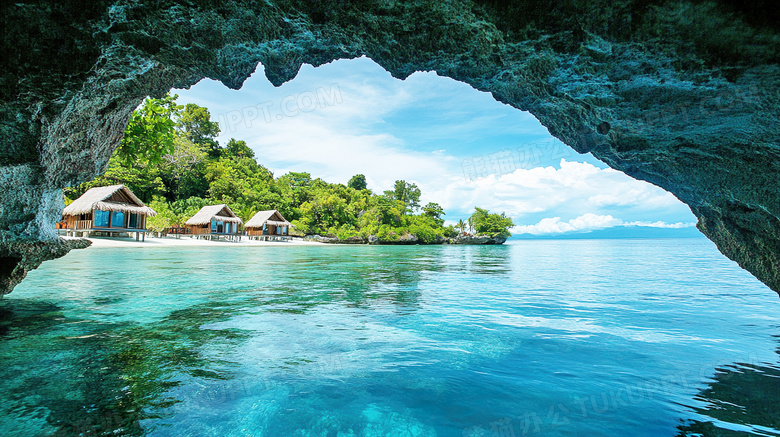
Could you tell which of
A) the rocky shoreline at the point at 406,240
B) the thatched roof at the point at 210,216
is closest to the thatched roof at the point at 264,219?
the thatched roof at the point at 210,216

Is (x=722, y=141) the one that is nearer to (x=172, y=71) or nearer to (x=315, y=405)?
(x=315, y=405)

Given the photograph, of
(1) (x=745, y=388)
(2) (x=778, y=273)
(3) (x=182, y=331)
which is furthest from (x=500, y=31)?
(3) (x=182, y=331)

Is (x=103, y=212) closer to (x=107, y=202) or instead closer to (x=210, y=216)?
(x=107, y=202)

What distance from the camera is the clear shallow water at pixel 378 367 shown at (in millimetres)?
2635

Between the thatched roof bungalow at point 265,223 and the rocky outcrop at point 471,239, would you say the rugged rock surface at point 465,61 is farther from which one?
the rocky outcrop at point 471,239

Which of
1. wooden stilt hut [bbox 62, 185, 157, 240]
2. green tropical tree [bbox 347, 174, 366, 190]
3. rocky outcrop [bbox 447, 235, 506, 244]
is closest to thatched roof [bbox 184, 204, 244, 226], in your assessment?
wooden stilt hut [bbox 62, 185, 157, 240]

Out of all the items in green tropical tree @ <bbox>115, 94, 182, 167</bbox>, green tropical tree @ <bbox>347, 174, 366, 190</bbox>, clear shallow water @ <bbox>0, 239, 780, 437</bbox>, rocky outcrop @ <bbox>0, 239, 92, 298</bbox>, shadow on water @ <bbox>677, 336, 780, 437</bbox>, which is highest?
green tropical tree @ <bbox>347, 174, 366, 190</bbox>

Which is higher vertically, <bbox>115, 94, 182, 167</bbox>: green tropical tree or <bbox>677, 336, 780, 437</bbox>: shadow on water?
<bbox>115, 94, 182, 167</bbox>: green tropical tree

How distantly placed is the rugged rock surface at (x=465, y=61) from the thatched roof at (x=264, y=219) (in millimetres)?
34287

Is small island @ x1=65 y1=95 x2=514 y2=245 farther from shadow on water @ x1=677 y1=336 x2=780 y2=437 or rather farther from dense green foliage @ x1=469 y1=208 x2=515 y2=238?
shadow on water @ x1=677 y1=336 x2=780 y2=437

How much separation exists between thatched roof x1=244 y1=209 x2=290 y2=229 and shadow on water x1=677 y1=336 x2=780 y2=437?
36678mm

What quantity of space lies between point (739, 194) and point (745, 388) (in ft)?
6.11

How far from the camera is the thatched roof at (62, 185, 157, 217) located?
72.5 feet

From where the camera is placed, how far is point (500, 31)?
2.18 metres
